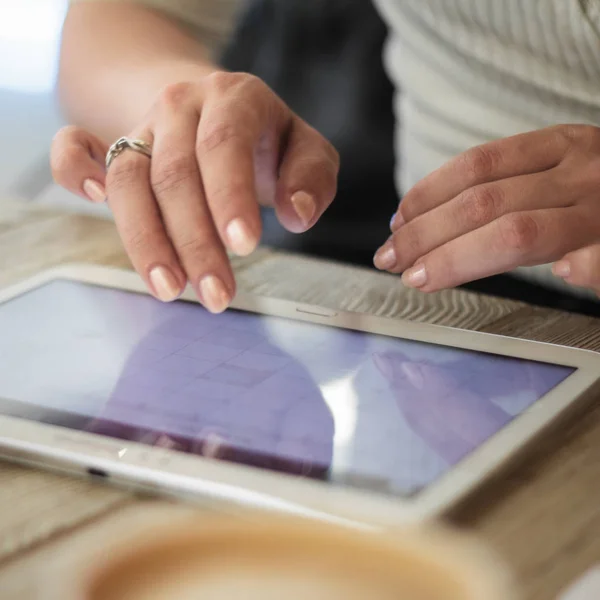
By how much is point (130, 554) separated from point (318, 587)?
4cm

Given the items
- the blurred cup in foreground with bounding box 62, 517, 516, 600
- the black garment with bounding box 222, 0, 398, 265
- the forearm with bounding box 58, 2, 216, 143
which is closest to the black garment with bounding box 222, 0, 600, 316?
the black garment with bounding box 222, 0, 398, 265

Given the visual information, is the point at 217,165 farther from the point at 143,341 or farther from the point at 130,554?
the point at 130,554

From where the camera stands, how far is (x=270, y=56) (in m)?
1.22

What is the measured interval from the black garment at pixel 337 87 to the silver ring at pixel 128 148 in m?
0.35

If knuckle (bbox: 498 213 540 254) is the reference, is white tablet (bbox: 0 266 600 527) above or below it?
below

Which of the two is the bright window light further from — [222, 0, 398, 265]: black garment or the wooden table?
the wooden table

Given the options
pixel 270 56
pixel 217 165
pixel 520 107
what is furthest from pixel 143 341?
pixel 270 56

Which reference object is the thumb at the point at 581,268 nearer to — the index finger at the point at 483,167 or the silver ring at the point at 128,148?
the index finger at the point at 483,167

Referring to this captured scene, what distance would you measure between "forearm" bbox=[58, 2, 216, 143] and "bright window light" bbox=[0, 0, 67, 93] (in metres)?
1.22

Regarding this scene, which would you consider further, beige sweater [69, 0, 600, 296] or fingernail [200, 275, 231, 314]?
beige sweater [69, 0, 600, 296]

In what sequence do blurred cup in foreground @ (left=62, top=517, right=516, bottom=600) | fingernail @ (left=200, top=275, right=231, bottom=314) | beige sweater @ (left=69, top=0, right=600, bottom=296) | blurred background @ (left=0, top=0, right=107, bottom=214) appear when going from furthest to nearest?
1. blurred background @ (left=0, top=0, right=107, bottom=214)
2. beige sweater @ (left=69, top=0, right=600, bottom=296)
3. fingernail @ (left=200, top=275, right=231, bottom=314)
4. blurred cup in foreground @ (left=62, top=517, right=516, bottom=600)

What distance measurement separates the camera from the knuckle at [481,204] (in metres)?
0.51

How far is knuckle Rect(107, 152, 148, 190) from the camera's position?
19.9 inches

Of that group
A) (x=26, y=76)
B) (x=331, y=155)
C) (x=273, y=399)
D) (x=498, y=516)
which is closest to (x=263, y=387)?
(x=273, y=399)
